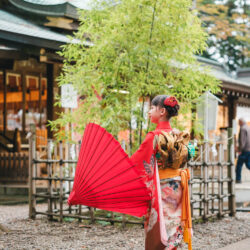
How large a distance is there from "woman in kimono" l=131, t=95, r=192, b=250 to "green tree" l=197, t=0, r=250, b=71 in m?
21.9

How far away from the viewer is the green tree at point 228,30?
82.5 ft

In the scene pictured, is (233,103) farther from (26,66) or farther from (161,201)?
(161,201)

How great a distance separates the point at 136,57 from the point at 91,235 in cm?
253

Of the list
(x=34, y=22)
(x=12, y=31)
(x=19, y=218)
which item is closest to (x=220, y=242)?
(x=19, y=218)

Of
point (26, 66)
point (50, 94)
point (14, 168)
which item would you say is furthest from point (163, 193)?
point (26, 66)

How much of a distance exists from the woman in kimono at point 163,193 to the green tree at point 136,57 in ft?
7.93

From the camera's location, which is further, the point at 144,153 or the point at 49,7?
the point at 49,7

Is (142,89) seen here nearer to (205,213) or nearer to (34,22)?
(205,213)

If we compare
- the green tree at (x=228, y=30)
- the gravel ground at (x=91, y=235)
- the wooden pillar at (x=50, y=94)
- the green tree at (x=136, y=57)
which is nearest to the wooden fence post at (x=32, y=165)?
the gravel ground at (x=91, y=235)

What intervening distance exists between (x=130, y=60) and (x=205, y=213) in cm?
279

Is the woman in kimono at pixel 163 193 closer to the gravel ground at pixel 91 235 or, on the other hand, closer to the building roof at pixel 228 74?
the gravel ground at pixel 91 235

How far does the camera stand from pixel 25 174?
10.3m

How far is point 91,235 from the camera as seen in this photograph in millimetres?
5832

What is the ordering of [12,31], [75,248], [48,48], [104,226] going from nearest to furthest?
[75,248] < [104,226] < [12,31] < [48,48]
